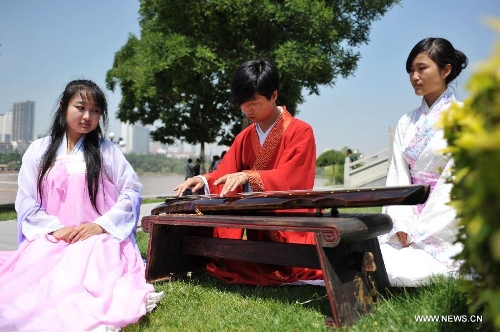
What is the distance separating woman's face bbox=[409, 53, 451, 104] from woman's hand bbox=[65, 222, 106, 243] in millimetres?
2479

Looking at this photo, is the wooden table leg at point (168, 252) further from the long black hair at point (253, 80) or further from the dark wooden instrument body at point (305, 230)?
the long black hair at point (253, 80)

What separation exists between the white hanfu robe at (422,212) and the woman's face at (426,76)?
0.12 metres

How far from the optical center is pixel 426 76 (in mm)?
3303

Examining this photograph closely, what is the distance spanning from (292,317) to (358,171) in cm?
1647

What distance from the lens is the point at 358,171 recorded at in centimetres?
1864

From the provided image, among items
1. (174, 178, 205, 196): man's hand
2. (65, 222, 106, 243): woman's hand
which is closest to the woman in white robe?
(174, 178, 205, 196): man's hand

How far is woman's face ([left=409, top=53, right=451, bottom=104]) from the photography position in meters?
3.27

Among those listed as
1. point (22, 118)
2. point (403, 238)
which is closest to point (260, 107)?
point (403, 238)

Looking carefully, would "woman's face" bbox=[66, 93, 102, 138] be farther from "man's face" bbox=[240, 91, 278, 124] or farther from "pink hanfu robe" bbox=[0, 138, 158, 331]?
"man's face" bbox=[240, 91, 278, 124]

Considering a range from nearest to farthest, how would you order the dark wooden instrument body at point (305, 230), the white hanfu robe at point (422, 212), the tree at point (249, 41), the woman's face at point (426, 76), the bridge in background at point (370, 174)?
the dark wooden instrument body at point (305, 230) < the white hanfu robe at point (422, 212) < the woman's face at point (426, 76) < the tree at point (249, 41) < the bridge in background at point (370, 174)

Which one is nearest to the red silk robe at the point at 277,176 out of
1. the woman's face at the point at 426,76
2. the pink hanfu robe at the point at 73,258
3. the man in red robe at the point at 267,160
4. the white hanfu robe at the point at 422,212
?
the man in red robe at the point at 267,160

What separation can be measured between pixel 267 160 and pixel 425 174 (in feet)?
3.98

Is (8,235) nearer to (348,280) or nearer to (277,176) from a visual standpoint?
(277,176)

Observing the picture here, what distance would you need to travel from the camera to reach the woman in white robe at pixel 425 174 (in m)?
2.94
